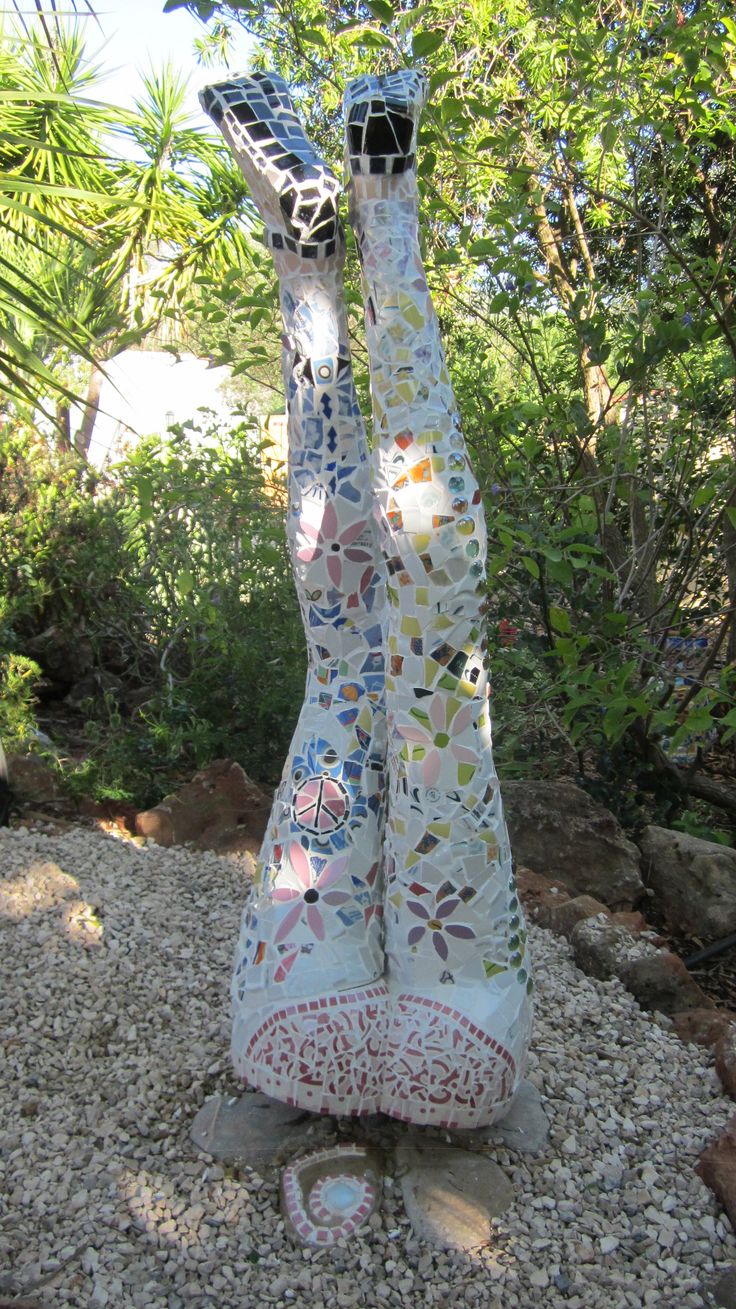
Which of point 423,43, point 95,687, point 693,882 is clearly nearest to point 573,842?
point 693,882

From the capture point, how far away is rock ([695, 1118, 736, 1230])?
1978 mm

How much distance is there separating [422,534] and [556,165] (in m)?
2.46

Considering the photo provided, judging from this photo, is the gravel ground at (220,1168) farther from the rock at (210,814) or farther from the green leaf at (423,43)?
the green leaf at (423,43)

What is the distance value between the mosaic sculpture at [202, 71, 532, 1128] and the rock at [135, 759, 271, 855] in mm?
1548

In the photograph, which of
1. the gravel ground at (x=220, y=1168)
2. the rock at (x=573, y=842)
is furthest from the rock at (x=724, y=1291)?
the rock at (x=573, y=842)

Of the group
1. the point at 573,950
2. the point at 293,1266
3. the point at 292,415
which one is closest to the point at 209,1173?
the point at 293,1266

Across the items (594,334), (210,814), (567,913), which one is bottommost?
(567,913)

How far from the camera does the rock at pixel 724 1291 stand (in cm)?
178

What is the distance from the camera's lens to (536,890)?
329 centimetres

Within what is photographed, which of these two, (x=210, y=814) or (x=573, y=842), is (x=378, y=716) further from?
(x=210, y=814)

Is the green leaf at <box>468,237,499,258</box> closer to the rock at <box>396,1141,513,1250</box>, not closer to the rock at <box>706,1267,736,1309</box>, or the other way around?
the rock at <box>396,1141,513,1250</box>

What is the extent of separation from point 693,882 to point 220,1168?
6.06ft

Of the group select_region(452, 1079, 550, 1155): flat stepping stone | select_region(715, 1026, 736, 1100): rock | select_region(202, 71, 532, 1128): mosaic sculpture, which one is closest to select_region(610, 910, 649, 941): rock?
select_region(715, 1026, 736, 1100): rock

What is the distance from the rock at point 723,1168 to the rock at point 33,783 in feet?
9.15
